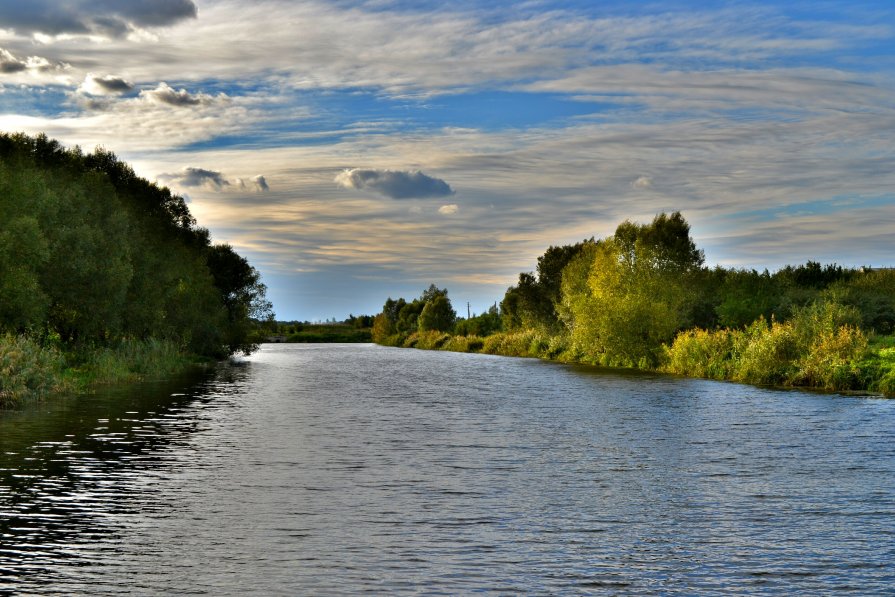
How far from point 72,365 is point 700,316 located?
182ft

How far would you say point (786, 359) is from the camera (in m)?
54.1

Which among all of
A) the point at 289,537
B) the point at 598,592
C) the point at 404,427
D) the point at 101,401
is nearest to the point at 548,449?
the point at 404,427

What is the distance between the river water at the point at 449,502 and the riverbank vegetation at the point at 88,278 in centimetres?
924

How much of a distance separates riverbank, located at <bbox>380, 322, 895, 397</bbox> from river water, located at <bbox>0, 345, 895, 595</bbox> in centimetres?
886

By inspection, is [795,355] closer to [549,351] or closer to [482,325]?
[549,351]

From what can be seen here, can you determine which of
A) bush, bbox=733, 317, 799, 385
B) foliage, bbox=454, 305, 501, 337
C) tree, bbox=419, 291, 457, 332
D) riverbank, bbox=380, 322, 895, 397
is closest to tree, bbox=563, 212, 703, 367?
riverbank, bbox=380, 322, 895, 397

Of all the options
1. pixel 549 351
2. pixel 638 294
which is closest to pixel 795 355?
pixel 638 294

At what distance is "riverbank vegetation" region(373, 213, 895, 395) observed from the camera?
51.5 metres

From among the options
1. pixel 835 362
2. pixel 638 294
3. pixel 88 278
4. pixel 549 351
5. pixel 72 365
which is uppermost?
pixel 638 294

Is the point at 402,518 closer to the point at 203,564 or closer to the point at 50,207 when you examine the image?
the point at 203,564

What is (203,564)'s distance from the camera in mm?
14055

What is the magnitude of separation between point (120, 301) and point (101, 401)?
13.8m

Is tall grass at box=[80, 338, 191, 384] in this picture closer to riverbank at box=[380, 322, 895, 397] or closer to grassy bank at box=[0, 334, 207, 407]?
grassy bank at box=[0, 334, 207, 407]

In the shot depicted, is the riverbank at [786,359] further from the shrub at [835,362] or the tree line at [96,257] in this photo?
the tree line at [96,257]
